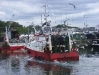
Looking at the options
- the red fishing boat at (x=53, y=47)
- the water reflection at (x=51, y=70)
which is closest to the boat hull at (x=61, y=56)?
the red fishing boat at (x=53, y=47)

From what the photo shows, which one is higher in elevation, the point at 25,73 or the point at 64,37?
the point at 64,37

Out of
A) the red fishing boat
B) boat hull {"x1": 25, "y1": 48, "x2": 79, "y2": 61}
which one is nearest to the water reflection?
boat hull {"x1": 25, "y1": 48, "x2": 79, "y2": 61}

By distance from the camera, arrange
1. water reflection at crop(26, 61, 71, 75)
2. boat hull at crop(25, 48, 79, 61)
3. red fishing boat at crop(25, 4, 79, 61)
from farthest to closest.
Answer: red fishing boat at crop(25, 4, 79, 61) → boat hull at crop(25, 48, 79, 61) → water reflection at crop(26, 61, 71, 75)

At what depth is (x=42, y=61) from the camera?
60.3m

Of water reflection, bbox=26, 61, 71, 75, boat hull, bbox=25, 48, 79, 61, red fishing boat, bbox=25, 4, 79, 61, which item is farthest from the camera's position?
red fishing boat, bbox=25, 4, 79, 61

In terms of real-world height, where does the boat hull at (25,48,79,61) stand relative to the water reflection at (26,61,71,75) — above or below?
above

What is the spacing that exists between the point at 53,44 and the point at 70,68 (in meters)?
11.1

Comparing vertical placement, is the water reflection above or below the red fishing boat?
below

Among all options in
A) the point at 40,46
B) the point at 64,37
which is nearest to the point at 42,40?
the point at 40,46

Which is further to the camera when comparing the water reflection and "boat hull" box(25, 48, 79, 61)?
"boat hull" box(25, 48, 79, 61)

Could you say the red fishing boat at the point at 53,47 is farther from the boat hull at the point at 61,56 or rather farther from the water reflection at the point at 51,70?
the water reflection at the point at 51,70

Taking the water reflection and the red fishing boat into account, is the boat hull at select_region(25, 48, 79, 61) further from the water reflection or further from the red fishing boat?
the water reflection

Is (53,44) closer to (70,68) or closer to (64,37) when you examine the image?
(64,37)

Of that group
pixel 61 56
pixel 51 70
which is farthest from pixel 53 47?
pixel 51 70
